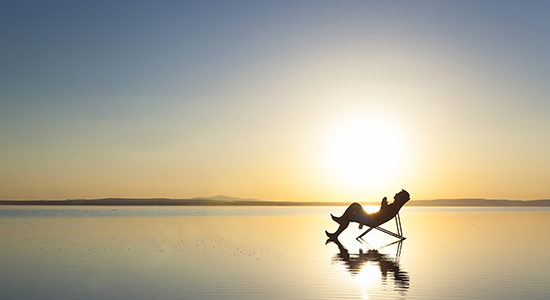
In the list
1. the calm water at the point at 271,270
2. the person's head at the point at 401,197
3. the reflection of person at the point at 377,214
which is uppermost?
the person's head at the point at 401,197

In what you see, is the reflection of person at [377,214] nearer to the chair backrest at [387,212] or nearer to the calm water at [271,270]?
the chair backrest at [387,212]

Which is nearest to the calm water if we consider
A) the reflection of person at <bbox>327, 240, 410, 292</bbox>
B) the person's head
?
the reflection of person at <bbox>327, 240, 410, 292</bbox>

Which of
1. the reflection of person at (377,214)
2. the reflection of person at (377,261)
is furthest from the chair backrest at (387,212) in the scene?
the reflection of person at (377,261)

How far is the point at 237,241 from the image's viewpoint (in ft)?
128

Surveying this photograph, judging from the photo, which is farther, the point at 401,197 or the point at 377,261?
the point at 401,197

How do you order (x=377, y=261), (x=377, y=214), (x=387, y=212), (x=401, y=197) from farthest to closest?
(x=377, y=214), (x=401, y=197), (x=387, y=212), (x=377, y=261)

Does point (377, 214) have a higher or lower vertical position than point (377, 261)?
higher

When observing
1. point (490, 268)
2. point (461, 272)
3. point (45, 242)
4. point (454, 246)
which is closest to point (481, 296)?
point (461, 272)

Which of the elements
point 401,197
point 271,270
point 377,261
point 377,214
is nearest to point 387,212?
point 377,214

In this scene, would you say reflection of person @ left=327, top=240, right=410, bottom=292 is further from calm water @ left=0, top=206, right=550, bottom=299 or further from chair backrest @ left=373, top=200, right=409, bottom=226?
chair backrest @ left=373, top=200, right=409, bottom=226

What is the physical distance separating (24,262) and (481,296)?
2198cm

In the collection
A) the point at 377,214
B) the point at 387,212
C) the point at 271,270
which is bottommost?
the point at 271,270

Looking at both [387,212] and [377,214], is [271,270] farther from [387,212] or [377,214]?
[377,214]

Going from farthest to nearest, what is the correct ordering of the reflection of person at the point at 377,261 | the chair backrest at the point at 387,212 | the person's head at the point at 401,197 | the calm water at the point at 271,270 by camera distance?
the person's head at the point at 401,197 < the chair backrest at the point at 387,212 < the reflection of person at the point at 377,261 < the calm water at the point at 271,270
